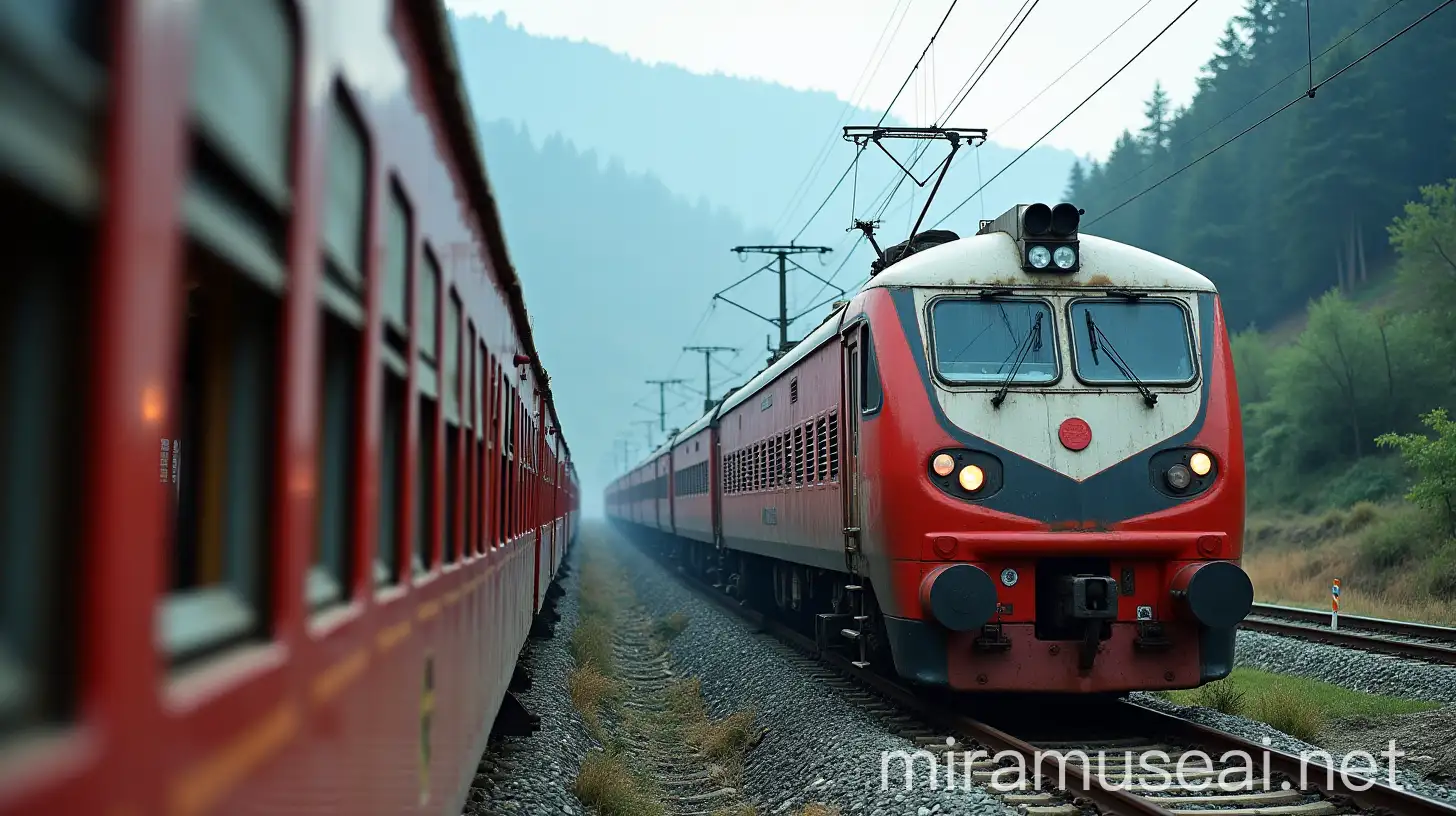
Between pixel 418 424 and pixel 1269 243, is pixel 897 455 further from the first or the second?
pixel 1269 243

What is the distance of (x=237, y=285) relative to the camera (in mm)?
2090

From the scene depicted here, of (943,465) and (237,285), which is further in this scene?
(943,465)

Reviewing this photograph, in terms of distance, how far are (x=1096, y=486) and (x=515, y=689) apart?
16.8 feet

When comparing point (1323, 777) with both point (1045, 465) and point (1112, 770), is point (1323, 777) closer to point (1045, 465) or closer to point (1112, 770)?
point (1112, 770)

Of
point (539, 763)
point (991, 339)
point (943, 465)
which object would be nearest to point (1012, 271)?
Result: point (991, 339)

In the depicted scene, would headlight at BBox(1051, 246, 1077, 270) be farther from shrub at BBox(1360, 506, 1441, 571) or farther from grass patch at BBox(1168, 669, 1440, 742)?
shrub at BBox(1360, 506, 1441, 571)

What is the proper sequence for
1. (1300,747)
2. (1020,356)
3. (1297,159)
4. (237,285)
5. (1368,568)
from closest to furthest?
1. (237,285)
2. (1300,747)
3. (1020,356)
4. (1368,568)
5. (1297,159)

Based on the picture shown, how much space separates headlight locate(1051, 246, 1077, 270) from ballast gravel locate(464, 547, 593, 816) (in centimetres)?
477

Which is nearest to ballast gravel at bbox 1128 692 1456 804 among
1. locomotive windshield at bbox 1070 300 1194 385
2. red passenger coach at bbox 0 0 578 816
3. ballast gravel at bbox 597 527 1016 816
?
ballast gravel at bbox 597 527 1016 816

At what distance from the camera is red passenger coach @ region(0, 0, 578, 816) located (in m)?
1.30

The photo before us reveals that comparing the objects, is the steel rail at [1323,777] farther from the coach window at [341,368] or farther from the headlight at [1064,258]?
the coach window at [341,368]

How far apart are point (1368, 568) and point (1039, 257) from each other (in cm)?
1716

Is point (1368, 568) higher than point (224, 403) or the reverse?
the reverse

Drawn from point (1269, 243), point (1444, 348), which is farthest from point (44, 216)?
point (1269, 243)
